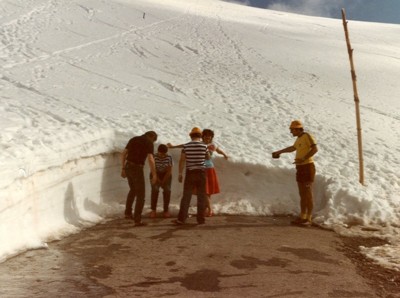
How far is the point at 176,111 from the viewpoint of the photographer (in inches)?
582

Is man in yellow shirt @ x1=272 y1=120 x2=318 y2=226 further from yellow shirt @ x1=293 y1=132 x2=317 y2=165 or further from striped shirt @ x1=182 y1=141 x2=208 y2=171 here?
striped shirt @ x1=182 y1=141 x2=208 y2=171

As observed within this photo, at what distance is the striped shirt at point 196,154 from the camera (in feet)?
28.8

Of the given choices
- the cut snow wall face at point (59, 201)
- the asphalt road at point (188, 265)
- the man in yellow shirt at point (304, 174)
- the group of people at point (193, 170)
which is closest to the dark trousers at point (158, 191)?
the group of people at point (193, 170)

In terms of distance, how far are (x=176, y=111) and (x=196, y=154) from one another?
6152 millimetres

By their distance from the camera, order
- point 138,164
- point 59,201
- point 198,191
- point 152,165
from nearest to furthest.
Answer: point 59,201
point 152,165
point 138,164
point 198,191

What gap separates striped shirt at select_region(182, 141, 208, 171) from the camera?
28.8 feet

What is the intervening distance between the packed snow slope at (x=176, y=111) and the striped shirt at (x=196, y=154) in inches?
62.6

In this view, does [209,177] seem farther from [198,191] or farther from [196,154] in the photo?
[196,154]

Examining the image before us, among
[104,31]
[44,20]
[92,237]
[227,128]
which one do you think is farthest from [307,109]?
[44,20]

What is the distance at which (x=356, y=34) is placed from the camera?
36594mm

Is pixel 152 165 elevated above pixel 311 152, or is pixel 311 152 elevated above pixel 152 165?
pixel 311 152

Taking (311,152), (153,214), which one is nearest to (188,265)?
(153,214)

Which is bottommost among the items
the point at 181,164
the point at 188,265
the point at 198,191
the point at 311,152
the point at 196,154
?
the point at 188,265

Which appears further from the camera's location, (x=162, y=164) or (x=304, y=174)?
(x=162, y=164)
